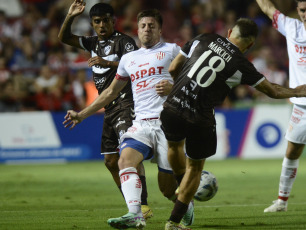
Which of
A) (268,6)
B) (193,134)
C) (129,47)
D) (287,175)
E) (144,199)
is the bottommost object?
(287,175)

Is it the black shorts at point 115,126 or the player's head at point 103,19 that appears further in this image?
the player's head at point 103,19

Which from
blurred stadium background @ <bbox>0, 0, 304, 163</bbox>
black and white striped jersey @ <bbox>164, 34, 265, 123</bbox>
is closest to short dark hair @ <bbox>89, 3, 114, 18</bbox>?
black and white striped jersey @ <bbox>164, 34, 265, 123</bbox>

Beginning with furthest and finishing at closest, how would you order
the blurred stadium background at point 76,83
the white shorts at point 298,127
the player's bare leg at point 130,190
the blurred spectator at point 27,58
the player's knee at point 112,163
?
the blurred spectator at point 27,58, the blurred stadium background at point 76,83, the player's knee at point 112,163, the white shorts at point 298,127, the player's bare leg at point 130,190

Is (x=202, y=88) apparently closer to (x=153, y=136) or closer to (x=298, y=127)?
(x=153, y=136)

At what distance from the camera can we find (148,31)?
23.3ft

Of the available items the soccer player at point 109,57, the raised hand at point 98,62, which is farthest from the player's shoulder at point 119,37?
the raised hand at point 98,62

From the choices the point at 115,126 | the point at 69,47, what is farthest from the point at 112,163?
the point at 69,47

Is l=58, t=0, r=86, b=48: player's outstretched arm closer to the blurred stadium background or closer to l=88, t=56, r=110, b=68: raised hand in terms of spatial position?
l=88, t=56, r=110, b=68: raised hand

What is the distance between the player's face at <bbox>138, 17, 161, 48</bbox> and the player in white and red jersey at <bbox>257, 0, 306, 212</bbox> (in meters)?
1.82

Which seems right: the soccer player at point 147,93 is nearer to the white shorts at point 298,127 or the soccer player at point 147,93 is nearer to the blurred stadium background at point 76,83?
the white shorts at point 298,127

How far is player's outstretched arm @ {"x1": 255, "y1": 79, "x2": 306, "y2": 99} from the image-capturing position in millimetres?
6156

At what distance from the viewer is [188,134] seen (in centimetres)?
631

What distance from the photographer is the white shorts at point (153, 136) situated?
6745mm

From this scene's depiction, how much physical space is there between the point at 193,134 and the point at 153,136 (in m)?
0.66
